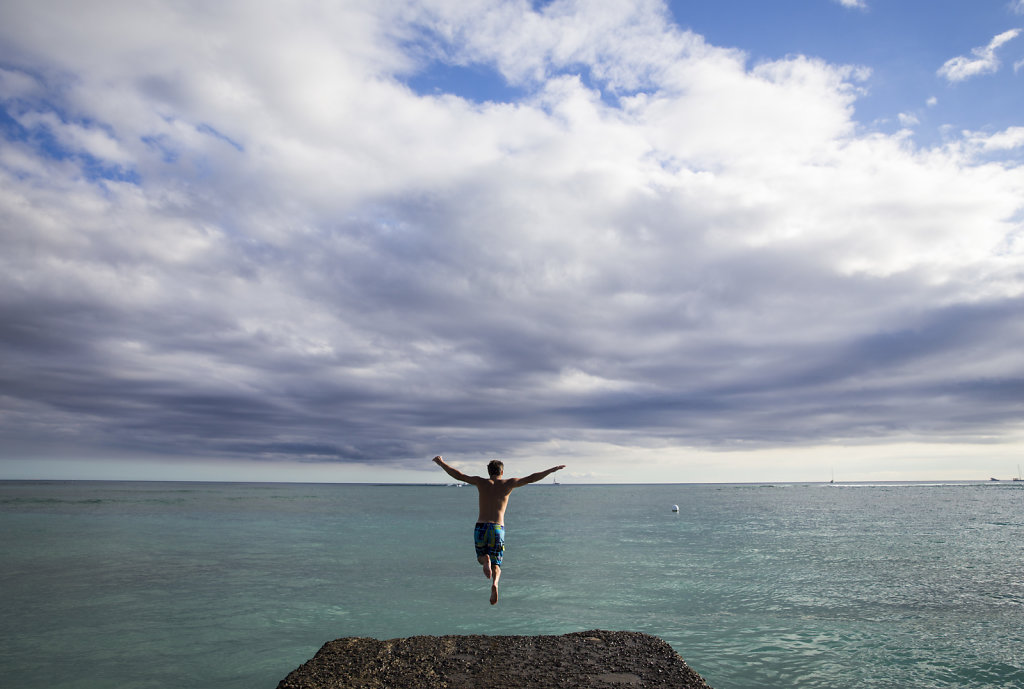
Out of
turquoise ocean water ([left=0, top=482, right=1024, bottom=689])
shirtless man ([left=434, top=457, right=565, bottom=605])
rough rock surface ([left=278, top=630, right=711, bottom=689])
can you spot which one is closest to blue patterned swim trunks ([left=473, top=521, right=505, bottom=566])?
shirtless man ([left=434, top=457, right=565, bottom=605])

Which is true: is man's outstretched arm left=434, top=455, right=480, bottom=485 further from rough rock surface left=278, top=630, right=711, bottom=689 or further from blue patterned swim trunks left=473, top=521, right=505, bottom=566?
rough rock surface left=278, top=630, right=711, bottom=689

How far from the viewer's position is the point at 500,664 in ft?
43.0

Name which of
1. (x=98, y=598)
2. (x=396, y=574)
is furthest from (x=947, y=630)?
(x=98, y=598)

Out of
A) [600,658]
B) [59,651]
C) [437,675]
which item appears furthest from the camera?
[59,651]

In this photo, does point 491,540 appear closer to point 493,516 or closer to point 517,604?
point 493,516

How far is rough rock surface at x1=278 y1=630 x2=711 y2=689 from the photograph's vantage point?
1198 centimetres

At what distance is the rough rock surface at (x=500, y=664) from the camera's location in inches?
472

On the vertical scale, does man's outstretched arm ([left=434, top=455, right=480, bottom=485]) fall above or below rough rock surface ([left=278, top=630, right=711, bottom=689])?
above

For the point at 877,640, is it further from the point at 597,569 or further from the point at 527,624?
the point at 597,569

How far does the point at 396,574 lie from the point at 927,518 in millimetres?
80966

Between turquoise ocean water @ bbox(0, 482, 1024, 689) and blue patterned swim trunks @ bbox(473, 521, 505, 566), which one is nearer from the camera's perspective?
blue patterned swim trunks @ bbox(473, 521, 505, 566)

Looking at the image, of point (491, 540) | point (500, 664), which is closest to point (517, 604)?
point (500, 664)

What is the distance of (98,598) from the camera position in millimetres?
24859

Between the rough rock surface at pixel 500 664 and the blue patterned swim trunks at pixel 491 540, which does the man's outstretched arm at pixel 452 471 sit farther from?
the rough rock surface at pixel 500 664
